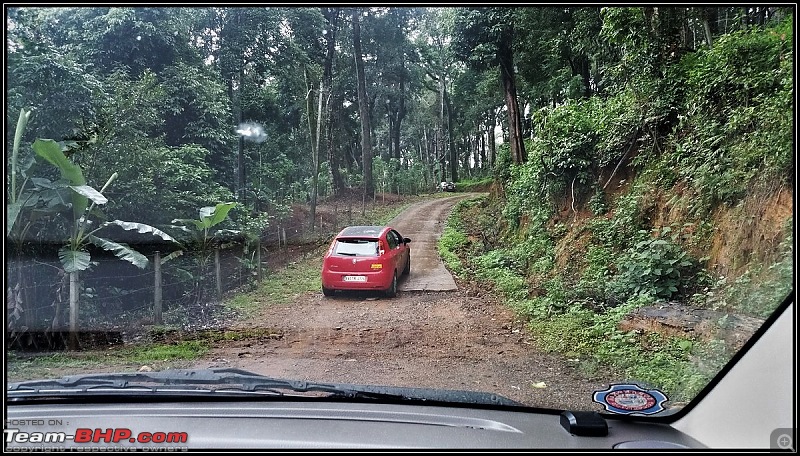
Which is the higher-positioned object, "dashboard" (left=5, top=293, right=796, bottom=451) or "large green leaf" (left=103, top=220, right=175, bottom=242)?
"large green leaf" (left=103, top=220, right=175, bottom=242)

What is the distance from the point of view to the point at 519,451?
1.92m

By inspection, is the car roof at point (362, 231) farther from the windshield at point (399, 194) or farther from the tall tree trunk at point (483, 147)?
the tall tree trunk at point (483, 147)

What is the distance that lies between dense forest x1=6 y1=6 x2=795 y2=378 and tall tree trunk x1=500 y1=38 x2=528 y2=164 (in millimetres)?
19

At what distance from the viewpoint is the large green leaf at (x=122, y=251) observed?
3.86 metres

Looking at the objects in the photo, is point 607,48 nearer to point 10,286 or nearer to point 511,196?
point 511,196

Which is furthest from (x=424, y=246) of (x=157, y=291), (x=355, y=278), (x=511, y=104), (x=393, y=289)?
(x=157, y=291)

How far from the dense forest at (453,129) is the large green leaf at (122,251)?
0.02 metres

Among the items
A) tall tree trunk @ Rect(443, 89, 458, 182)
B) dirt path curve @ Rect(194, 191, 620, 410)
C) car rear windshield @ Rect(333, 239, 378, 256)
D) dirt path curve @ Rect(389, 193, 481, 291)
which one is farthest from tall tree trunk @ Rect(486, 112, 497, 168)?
car rear windshield @ Rect(333, 239, 378, 256)

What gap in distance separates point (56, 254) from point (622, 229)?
426 cm

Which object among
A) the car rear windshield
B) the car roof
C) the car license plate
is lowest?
the car license plate

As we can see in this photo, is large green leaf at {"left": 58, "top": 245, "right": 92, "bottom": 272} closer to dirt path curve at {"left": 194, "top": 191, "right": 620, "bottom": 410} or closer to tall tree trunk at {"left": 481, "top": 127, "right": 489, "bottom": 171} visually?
dirt path curve at {"left": 194, "top": 191, "right": 620, "bottom": 410}

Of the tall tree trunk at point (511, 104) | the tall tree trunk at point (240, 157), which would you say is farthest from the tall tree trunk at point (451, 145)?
the tall tree trunk at point (240, 157)

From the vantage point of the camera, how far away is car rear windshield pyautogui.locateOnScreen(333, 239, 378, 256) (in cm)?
429

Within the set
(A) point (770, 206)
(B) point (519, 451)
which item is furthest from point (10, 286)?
(A) point (770, 206)
